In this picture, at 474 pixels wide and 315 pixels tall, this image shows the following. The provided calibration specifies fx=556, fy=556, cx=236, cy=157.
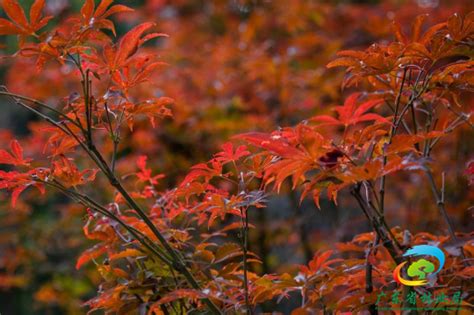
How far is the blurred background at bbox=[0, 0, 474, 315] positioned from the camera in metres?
2.70

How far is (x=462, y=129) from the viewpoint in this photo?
237 cm

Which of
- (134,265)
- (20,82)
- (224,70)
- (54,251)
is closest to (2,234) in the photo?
(54,251)

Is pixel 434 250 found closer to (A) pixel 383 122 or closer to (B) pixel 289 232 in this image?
(A) pixel 383 122

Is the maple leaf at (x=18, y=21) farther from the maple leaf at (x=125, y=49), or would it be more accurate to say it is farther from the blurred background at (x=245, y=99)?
the blurred background at (x=245, y=99)

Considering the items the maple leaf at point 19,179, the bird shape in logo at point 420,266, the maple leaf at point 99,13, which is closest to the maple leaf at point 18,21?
the maple leaf at point 99,13

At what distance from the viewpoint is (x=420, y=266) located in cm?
100

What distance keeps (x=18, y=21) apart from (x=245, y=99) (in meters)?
1.96

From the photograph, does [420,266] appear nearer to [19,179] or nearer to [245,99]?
[19,179]

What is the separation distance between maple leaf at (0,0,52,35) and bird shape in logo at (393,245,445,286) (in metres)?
0.74

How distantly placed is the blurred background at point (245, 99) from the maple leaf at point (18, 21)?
1.40m

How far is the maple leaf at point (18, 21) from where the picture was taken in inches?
34.8

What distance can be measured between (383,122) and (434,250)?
27 centimetres

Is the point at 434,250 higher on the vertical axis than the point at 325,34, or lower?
lower

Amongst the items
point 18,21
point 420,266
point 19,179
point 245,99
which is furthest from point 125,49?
point 245,99
